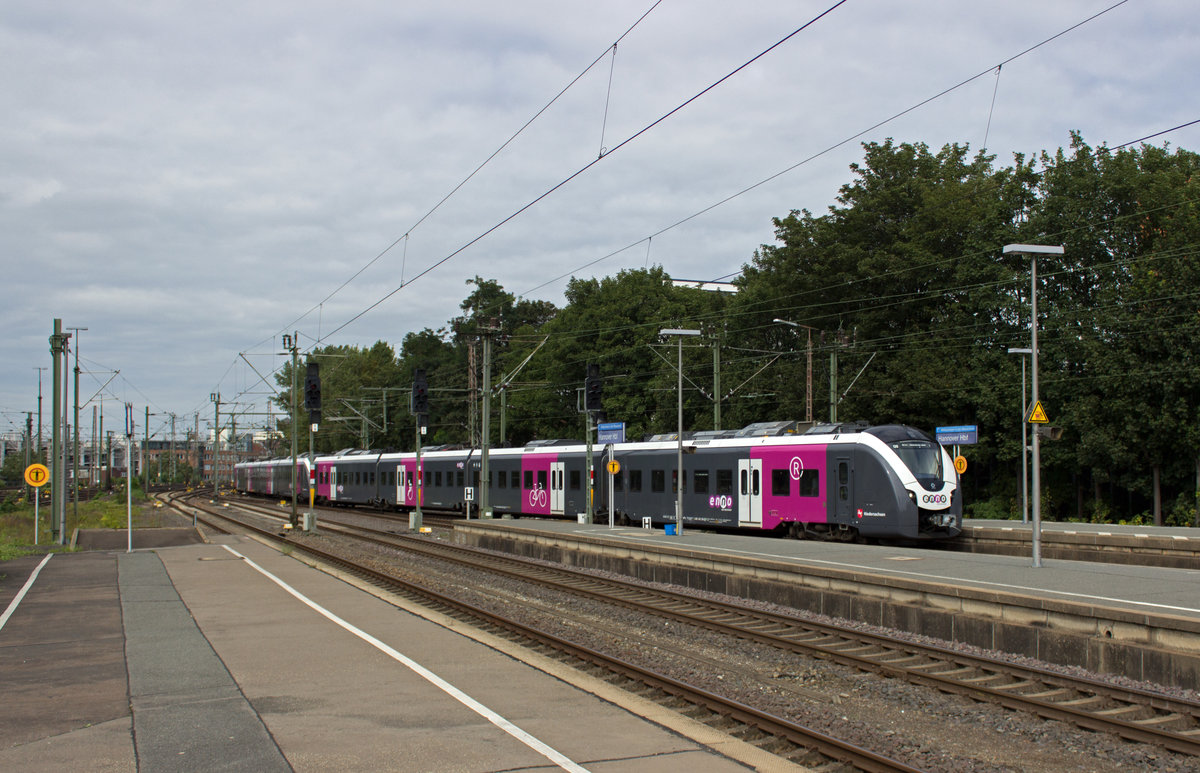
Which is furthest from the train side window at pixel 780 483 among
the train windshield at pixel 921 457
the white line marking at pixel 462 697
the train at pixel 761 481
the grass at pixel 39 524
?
the grass at pixel 39 524

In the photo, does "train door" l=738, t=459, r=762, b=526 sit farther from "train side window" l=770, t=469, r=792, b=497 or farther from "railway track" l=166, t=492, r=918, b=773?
"railway track" l=166, t=492, r=918, b=773

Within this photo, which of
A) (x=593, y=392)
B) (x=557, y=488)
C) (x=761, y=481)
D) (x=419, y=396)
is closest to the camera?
(x=761, y=481)

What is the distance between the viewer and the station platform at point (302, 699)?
6977mm

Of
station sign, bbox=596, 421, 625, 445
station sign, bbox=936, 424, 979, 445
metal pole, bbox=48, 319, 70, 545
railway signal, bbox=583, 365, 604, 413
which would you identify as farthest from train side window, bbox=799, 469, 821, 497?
metal pole, bbox=48, 319, 70, 545

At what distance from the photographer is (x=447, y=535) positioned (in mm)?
35562

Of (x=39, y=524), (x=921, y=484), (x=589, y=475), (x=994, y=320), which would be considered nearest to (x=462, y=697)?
(x=921, y=484)

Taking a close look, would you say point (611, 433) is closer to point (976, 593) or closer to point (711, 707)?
point (976, 593)

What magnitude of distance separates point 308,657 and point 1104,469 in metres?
32.9

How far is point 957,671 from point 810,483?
48.3ft

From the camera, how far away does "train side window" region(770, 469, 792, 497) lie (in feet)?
85.9

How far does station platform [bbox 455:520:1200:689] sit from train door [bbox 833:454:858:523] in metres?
1.99

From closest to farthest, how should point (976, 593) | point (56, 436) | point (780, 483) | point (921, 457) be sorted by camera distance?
point (976, 593) → point (921, 457) → point (780, 483) → point (56, 436)

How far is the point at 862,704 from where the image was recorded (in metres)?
9.58

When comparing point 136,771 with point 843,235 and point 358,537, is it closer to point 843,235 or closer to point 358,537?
point 358,537
